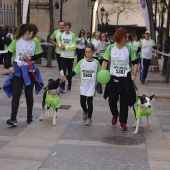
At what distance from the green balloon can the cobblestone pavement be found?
93 centimetres

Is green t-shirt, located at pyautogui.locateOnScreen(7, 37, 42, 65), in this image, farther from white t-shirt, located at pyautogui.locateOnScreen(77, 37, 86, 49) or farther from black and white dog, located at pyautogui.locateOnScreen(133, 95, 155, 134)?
white t-shirt, located at pyautogui.locateOnScreen(77, 37, 86, 49)

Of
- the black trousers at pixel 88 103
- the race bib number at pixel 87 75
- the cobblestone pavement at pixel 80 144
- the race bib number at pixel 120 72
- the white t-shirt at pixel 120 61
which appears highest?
the white t-shirt at pixel 120 61

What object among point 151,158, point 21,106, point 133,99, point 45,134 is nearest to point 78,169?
point 151,158

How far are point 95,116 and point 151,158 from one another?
3.13 meters

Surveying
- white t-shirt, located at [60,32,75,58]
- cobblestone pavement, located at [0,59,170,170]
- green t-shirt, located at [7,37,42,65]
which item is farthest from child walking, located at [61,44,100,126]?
white t-shirt, located at [60,32,75,58]

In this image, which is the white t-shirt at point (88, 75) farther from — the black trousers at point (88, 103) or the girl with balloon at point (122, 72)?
the girl with balloon at point (122, 72)

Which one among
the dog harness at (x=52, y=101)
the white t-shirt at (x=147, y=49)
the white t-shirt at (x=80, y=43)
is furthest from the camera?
the white t-shirt at (x=80, y=43)

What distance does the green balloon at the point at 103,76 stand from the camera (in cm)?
774

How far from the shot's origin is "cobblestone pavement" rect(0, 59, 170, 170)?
5.97 metres

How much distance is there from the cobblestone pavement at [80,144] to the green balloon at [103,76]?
36.4 inches

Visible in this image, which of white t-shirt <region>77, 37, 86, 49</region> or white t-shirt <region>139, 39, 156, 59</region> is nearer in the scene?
white t-shirt <region>139, 39, 156, 59</region>

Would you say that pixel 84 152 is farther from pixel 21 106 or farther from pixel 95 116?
pixel 21 106

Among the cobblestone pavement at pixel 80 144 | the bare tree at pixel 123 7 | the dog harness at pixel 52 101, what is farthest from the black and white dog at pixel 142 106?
the bare tree at pixel 123 7

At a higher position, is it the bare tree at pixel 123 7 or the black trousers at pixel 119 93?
the bare tree at pixel 123 7
